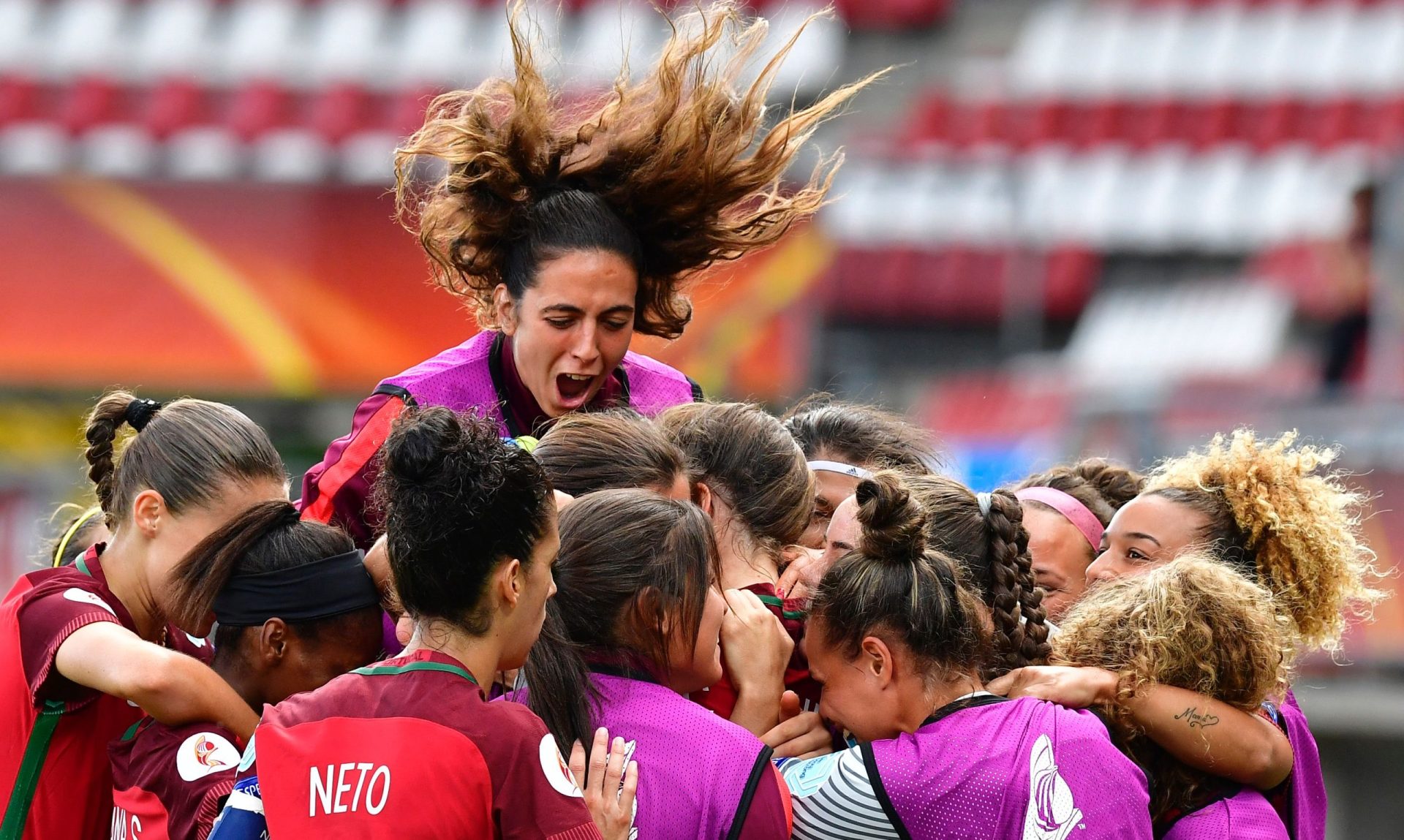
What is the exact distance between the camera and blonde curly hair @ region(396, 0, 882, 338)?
3334 millimetres

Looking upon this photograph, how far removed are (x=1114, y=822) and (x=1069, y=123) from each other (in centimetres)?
1084

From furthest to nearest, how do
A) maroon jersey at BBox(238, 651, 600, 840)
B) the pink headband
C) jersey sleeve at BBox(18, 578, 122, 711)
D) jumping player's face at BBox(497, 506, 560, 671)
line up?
1. the pink headband
2. jersey sleeve at BBox(18, 578, 122, 711)
3. jumping player's face at BBox(497, 506, 560, 671)
4. maroon jersey at BBox(238, 651, 600, 840)

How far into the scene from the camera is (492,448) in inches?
88.3

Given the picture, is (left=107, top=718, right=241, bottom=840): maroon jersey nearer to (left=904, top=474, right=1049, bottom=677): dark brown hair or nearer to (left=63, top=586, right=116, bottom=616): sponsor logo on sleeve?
(left=63, top=586, right=116, bottom=616): sponsor logo on sleeve

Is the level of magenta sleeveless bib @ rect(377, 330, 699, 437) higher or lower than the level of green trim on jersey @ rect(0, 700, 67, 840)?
higher

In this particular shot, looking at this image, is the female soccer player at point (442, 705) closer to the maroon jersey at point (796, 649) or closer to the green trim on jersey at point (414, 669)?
the green trim on jersey at point (414, 669)

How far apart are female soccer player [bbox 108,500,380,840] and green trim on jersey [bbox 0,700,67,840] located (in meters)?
0.11

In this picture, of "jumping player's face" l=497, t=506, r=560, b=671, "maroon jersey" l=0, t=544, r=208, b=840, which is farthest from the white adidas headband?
"maroon jersey" l=0, t=544, r=208, b=840

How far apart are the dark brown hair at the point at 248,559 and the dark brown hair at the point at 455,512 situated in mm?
495

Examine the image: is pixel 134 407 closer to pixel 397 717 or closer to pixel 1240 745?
pixel 397 717

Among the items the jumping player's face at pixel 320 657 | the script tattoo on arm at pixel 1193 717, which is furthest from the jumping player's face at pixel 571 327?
the script tattoo on arm at pixel 1193 717

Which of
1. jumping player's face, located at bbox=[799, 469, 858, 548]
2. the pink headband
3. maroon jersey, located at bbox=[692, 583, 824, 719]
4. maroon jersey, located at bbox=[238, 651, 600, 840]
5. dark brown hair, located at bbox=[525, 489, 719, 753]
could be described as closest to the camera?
maroon jersey, located at bbox=[238, 651, 600, 840]

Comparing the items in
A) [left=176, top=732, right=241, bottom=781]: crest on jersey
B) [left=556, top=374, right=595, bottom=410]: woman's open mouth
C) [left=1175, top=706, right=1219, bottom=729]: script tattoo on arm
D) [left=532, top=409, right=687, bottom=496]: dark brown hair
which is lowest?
[left=1175, top=706, right=1219, bottom=729]: script tattoo on arm

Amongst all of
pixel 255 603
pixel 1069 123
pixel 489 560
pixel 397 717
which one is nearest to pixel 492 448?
pixel 489 560
